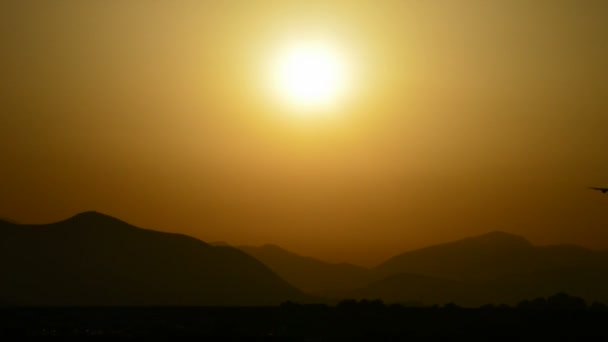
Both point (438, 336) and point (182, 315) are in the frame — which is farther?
point (182, 315)

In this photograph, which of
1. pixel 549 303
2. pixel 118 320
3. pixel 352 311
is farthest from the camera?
pixel 549 303

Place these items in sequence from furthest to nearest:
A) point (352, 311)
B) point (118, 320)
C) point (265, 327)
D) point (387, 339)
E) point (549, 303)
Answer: point (549, 303)
point (352, 311)
point (118, 320)
point (265, 327)
point (387, 339)

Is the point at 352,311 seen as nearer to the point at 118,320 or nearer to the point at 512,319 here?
the point at 512,319

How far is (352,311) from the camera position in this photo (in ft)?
481

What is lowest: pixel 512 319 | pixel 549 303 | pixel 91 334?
pixel 91 334

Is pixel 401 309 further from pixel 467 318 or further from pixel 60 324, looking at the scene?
pixel 60 324

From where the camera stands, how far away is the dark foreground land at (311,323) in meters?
110

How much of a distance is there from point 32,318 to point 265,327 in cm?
3569

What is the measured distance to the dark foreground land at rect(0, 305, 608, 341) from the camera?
110125 mm

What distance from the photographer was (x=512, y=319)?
447 ft

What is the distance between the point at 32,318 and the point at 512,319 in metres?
63.8

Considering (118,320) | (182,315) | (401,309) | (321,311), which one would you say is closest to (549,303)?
(401,309)

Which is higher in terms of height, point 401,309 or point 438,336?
point 401,309

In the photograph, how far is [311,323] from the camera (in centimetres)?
12619
